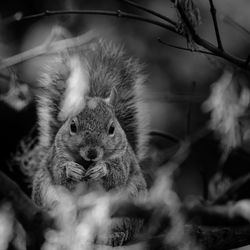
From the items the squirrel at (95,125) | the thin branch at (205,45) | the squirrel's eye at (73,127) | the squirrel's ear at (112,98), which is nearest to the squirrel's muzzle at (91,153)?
the squirrel at (95,125)

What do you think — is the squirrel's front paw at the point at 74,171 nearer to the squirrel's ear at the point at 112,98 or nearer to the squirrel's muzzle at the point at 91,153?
the squirrel's muzzle at the point at 91,153

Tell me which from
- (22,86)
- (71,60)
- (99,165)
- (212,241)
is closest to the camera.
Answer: (212,241)

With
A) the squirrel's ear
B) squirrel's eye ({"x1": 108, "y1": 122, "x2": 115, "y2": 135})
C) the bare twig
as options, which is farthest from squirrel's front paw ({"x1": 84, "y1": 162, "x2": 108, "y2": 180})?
the bare twig

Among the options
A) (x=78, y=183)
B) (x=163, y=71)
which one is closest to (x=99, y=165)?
(x=78, y=183)

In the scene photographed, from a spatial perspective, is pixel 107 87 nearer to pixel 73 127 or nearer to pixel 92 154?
pixel 73 127

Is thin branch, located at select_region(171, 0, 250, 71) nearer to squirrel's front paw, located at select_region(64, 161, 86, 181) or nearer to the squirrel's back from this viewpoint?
squirrel's front paw, located at select_region(64, 161, 86, 181)

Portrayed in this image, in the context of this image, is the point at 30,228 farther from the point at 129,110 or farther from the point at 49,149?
the point at 129,110
